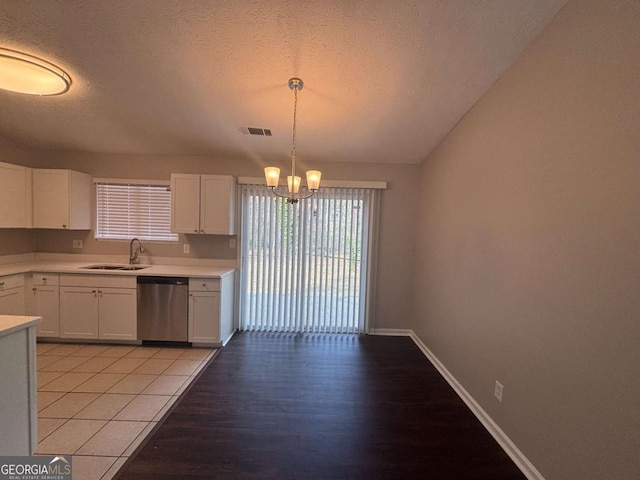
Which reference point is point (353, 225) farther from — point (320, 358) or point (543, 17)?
point (543, 17)

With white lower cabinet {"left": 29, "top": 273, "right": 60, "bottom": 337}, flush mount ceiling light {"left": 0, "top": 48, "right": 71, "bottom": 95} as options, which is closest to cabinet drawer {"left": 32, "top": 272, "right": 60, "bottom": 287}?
white lower cabinet {"left": 29, "top": 273, "right": 60, "bottom": 337}

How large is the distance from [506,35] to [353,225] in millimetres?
2509

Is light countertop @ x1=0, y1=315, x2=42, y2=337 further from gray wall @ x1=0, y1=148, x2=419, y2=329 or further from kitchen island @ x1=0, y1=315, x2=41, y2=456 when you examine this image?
gray wall @ x1=0, y1=148, x2=419, y2=329

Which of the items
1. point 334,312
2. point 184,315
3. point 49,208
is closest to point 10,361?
point 184,315

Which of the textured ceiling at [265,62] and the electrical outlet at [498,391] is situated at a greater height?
the textured ceiling at [265,62]

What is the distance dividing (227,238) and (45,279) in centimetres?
214

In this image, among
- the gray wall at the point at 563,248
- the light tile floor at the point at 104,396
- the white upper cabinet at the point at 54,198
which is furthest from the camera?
the white upper cabinet at the point at 54,198

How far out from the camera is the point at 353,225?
387 centimetres

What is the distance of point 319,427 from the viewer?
2.04 m

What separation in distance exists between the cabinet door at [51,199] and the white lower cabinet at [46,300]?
72 centimetres

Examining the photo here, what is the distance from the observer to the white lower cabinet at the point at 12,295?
2961mm

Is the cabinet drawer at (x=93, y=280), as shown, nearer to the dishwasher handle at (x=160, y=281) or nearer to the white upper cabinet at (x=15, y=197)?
the dishwasher handle at (x=160, y=281)

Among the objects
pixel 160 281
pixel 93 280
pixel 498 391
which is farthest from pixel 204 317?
pixel 498 391

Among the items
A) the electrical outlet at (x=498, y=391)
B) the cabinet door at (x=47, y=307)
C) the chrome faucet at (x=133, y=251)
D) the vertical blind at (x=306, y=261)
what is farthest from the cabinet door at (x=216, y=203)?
the electrical outlet at (x=498, y=391)
